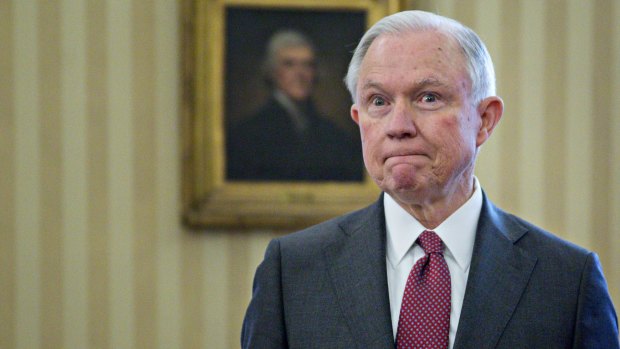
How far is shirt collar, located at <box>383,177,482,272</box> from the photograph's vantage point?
1.96 meters

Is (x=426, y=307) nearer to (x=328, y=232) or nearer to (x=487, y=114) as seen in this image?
(x=328, y=232)

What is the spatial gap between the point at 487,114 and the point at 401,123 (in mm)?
294

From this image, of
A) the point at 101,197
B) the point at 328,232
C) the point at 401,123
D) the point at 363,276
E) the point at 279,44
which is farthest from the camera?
the point at 279,44

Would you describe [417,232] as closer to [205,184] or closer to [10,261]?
[205,184]

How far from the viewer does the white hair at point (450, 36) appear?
1.93 meters

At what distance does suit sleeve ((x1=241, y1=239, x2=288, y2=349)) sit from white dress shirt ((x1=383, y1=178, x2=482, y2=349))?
26 centimetres

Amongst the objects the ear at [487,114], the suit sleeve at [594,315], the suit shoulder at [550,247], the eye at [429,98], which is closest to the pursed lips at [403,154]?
the eye at [429,98]

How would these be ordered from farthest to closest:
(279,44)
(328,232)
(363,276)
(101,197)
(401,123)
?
(279,44) < (101,197) < (328,232) < (363,276) < (401,123)

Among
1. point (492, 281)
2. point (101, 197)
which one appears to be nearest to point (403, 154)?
point (492, 281)

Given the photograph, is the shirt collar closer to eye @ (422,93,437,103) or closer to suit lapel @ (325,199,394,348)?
suit lapel @ (325,199,394,348)

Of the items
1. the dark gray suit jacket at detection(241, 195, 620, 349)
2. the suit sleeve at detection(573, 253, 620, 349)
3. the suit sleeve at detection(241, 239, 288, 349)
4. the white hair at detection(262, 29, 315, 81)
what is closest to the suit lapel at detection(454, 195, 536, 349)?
the dark gray suit jacket at detection(241, 195, 620, 349)

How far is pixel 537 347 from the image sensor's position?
182cm

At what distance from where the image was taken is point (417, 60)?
1.88 m

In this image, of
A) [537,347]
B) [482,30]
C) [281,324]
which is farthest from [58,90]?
[537,347]
